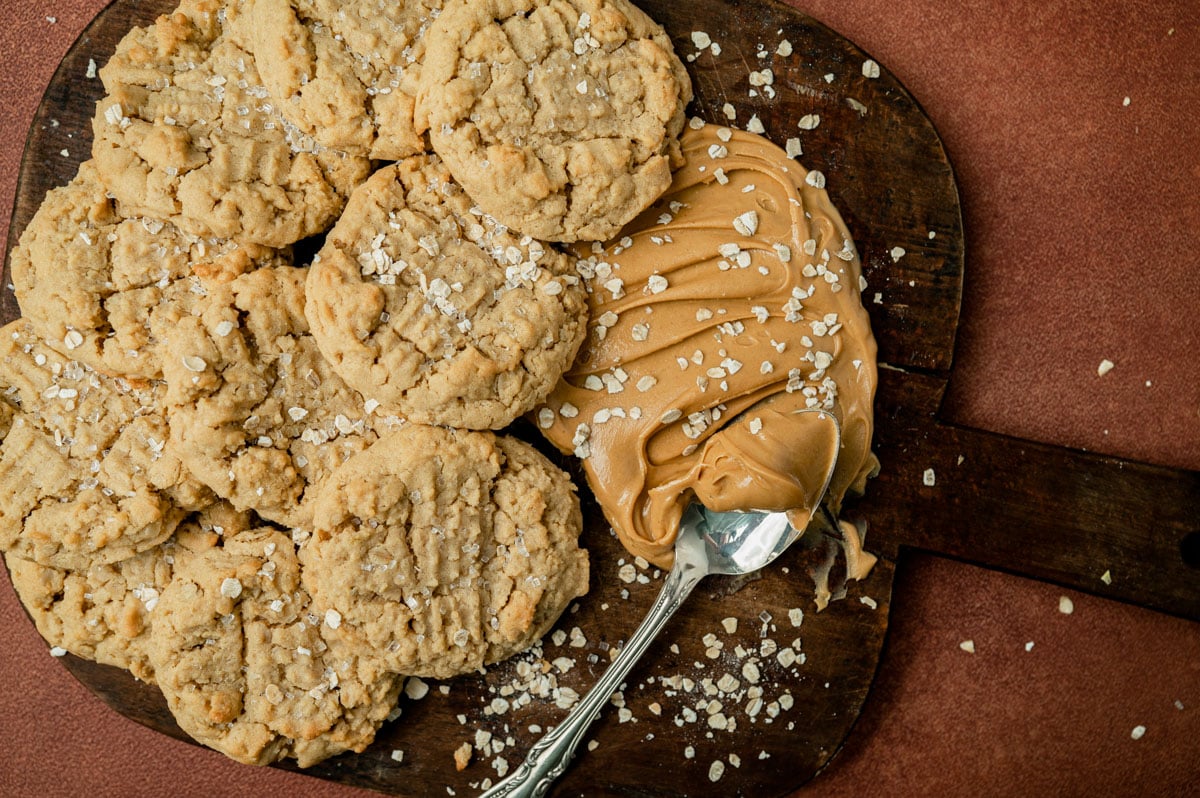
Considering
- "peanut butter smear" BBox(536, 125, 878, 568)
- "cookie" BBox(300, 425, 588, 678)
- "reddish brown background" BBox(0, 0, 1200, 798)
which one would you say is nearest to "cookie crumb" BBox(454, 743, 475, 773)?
"cookie" BBox(300, 425, 588, 678)

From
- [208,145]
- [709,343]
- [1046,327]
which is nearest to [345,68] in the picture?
[208,145]

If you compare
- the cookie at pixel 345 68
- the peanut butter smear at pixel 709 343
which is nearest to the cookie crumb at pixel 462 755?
the peanut butter smear at pixel 709 343

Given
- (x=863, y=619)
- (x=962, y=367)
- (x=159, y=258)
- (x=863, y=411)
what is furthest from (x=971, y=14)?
(x=159, y=258)

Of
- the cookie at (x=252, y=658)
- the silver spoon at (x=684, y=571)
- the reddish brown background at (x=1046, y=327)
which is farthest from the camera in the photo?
the reddish brown background at (x=1046, y=327)

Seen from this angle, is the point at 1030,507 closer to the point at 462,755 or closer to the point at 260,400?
the point at 462,755

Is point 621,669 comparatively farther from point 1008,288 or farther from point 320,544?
point 1008,288

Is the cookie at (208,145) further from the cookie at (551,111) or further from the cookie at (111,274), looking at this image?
the cookie at (551,111)
